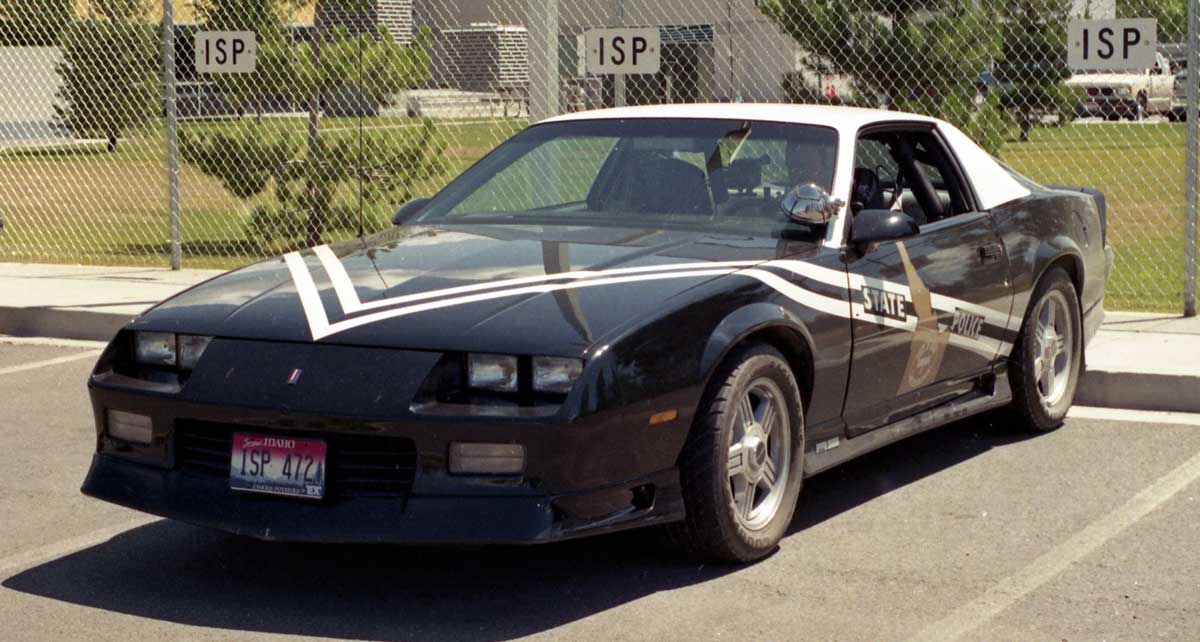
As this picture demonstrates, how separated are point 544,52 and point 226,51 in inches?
94.8

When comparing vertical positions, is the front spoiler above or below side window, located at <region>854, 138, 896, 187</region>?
below

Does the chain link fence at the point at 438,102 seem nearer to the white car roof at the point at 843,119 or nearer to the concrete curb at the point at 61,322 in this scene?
the concrete curb at the point at 61,322

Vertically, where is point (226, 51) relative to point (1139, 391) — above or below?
above

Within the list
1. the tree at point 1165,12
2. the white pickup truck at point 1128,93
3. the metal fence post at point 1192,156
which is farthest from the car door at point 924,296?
the white pickup truck at point 1128,93

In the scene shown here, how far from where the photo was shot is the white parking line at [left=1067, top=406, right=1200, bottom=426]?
7703 mm

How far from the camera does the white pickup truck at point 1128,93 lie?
3550 centimetres

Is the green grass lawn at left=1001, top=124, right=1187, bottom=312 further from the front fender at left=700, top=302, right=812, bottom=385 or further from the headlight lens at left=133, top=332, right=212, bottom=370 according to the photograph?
the headlight lens at left=133, top=332, right=212, bottom=370

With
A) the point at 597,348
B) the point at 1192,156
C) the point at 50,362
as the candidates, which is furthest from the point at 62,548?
the point at 1192,156

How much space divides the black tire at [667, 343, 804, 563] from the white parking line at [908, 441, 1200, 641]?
0.68m

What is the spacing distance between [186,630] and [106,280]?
25.3 feet

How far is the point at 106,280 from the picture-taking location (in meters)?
12.0

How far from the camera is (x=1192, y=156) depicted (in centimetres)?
956

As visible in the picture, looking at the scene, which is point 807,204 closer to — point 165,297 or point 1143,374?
point 1143,374

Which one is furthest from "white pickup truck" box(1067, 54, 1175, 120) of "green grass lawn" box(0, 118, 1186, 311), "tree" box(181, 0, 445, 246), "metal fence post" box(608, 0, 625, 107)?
"metal fence post" box(608, 0, 625, 107)
